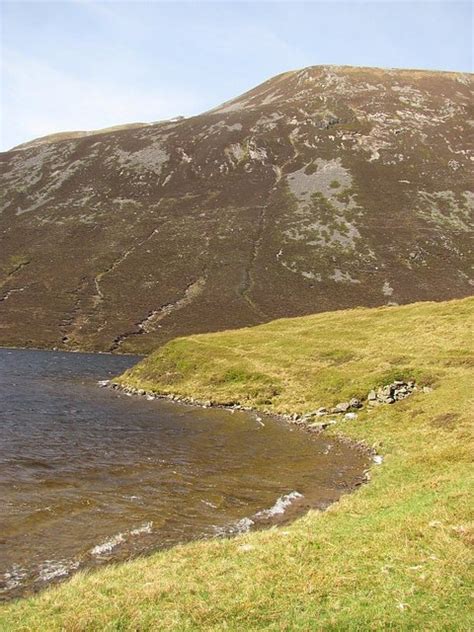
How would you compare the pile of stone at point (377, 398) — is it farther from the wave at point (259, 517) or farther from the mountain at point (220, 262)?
the mountain at point (220, 262)

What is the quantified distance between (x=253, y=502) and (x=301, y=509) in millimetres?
2521

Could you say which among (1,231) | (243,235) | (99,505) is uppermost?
(1,231)

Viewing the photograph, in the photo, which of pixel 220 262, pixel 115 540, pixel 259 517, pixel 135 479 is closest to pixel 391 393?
pixel 135 479

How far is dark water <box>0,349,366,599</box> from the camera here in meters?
20.5

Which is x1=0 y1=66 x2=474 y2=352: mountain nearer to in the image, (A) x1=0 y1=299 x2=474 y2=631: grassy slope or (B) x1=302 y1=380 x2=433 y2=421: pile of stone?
(B) x1=302 y1=380 x2=433 y2=421: pile of stone

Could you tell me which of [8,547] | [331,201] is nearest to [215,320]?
[331,201]

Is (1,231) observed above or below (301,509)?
above

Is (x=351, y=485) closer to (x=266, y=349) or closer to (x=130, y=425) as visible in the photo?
(x=130, y=425)

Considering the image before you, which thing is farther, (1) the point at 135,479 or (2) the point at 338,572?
(1) the point at 135,479

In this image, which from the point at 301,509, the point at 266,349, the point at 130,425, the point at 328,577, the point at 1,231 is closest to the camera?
the point at 328,577

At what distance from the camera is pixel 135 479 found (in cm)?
2953

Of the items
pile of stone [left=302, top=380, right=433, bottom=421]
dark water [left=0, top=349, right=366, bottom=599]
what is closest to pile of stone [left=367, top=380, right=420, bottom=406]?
pile of stone [left=302, top=380, right=433, bottom=421]

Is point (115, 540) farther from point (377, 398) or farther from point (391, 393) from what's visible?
point (391, 393)

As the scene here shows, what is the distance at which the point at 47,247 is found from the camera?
577 feet
